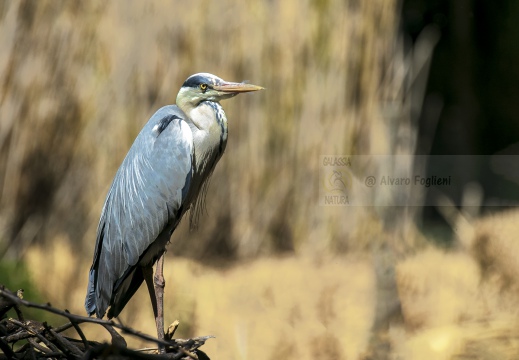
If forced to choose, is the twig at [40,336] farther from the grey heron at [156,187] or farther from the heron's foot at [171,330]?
the grey heron at [156,187]

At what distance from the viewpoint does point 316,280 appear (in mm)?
2281

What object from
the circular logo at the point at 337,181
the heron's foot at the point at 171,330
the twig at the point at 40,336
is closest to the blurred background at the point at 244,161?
the circular logo at the point at 337,181

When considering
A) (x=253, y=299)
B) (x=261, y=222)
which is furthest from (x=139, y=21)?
(x=253, y=299)

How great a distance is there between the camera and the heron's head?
5.39 feet

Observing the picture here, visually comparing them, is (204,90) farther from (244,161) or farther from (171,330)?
(244,161)

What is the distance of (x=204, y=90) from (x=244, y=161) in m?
0.57

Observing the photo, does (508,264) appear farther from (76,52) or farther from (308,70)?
(76,52)

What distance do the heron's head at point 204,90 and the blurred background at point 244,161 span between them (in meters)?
0.52

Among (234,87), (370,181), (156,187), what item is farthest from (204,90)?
(370,181)

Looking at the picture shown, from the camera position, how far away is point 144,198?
1.69 m

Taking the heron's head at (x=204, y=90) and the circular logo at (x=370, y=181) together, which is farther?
the circular logo at (x=370, y=181)

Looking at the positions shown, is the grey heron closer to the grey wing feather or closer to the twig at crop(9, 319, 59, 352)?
the grey wing feather

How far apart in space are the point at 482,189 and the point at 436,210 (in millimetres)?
173

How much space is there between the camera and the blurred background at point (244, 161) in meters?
2.18
